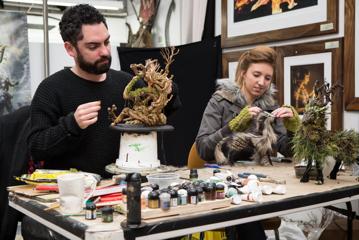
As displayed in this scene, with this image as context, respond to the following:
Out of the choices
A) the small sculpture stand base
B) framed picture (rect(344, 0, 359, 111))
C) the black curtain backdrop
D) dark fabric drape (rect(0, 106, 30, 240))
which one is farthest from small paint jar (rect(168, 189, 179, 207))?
the black curtain backdrop

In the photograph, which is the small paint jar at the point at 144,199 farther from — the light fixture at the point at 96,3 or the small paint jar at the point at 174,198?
the light fixture at the point at 96,3

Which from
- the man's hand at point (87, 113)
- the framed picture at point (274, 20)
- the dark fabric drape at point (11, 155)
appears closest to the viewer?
the man's hand at point (87, 113)

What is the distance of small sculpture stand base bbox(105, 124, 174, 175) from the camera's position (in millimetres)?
1476

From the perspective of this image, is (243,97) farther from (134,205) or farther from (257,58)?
(134,205)

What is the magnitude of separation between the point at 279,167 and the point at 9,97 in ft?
7.28

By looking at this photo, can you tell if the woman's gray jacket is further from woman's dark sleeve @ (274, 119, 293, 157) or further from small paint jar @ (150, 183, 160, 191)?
small paint jar @ (150, 183, 160, 191)

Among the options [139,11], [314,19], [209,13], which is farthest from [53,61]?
[314,19]

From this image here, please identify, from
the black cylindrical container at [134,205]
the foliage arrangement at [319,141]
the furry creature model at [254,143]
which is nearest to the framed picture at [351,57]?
the furry creature model at [254,143]

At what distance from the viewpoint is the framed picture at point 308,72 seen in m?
2.44

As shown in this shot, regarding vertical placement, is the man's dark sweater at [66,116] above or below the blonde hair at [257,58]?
below

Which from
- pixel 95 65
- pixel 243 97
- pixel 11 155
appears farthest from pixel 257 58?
pixel 11 155

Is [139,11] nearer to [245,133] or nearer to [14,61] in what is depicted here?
[14,61]

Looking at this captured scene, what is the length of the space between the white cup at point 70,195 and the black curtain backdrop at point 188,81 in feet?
7.51

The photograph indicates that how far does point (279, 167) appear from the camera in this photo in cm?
191
